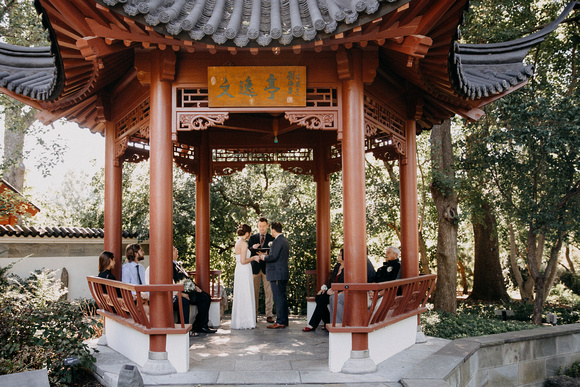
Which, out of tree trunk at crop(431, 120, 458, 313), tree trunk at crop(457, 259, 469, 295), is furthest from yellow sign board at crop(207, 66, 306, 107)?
tree trunk at crop(457, 259, 469, 295)

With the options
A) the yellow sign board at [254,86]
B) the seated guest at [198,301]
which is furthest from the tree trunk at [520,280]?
the yellow sign board at [254,86]

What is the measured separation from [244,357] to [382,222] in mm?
7009

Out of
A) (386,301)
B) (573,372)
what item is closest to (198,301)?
(386,301)

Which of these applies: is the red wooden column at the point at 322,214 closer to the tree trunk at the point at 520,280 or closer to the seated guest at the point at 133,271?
the seated guest at the point at 133,271

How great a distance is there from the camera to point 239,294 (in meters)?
7.34

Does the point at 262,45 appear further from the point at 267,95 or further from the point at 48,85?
the point at 48,85

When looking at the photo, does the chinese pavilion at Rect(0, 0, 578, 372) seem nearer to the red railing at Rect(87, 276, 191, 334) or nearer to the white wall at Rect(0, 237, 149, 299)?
the red railing at Rect(87, 276, 191, 334)

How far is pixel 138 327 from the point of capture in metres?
4.96

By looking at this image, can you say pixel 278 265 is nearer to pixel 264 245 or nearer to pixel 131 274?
pixel 264 245

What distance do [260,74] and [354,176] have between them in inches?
56.3

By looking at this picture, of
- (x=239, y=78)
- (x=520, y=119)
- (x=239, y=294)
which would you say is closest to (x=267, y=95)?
(x=239, y=78)

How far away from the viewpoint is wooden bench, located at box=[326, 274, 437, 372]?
4824mm

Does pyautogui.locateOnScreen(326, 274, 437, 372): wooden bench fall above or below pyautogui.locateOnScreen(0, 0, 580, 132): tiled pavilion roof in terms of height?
below

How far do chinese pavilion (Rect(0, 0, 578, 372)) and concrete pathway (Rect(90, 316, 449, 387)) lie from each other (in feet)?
1.22
